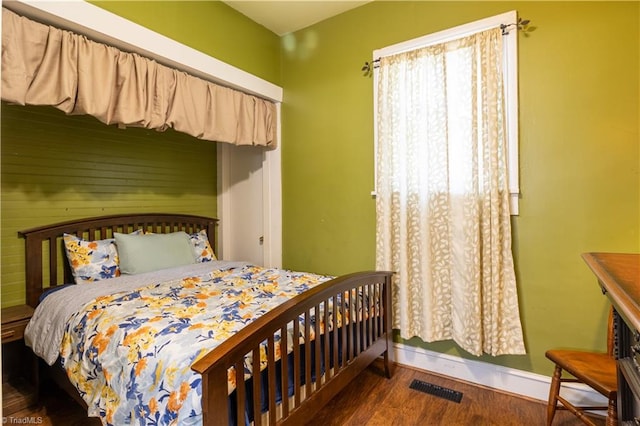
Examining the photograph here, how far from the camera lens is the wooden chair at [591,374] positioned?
1.40 metres

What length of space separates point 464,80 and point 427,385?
82.2 inches

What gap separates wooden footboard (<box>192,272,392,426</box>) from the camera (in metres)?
1.15

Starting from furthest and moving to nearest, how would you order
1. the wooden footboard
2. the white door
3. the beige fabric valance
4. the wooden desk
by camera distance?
1. the white door
2. the beige fabric valance
3. the wooden footboard
4. the wooden desk

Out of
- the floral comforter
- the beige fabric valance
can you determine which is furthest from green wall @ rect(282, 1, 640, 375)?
the floral comforter

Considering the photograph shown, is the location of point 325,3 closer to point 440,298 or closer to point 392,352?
point 440,298

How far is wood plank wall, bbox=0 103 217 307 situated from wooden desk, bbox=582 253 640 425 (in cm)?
289

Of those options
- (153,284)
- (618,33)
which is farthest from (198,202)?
(618,33)

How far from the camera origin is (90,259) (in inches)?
91.0

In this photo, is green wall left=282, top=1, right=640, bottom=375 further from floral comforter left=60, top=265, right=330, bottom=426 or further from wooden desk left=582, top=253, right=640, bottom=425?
floral comforter left=60, top=265, right=330, bottom=426
